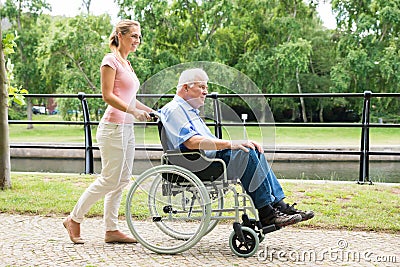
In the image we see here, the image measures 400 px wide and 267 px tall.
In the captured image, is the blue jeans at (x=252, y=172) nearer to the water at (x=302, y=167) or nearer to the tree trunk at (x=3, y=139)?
the tree trunk at (x=3, y=139)

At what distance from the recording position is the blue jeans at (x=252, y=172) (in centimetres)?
393

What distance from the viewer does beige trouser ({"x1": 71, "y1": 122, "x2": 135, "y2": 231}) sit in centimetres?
423

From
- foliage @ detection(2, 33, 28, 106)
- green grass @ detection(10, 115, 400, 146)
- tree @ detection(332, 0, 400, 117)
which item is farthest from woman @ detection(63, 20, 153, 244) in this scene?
tree @ detection(332, 0, 400, 117)

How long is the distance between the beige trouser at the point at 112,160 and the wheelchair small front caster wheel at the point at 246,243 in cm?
85

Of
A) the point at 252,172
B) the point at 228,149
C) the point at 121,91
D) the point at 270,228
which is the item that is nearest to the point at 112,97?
the point at 121,91

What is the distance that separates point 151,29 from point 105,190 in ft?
88.3

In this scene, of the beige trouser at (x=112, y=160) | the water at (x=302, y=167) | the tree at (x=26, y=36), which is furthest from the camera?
the tree at (x=26, y=36)

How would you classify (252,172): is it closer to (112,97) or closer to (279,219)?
(279,219)

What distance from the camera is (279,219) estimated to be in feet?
13.0

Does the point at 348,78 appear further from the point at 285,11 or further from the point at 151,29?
the point at 151,29

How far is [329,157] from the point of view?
1431 centimetres

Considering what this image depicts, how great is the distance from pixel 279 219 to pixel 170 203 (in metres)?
0.70

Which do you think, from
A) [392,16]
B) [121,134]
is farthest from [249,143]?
[392,16]

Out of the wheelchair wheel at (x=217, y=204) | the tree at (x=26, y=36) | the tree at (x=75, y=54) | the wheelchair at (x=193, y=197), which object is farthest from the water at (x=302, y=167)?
the tree at (x=26, y=36)
